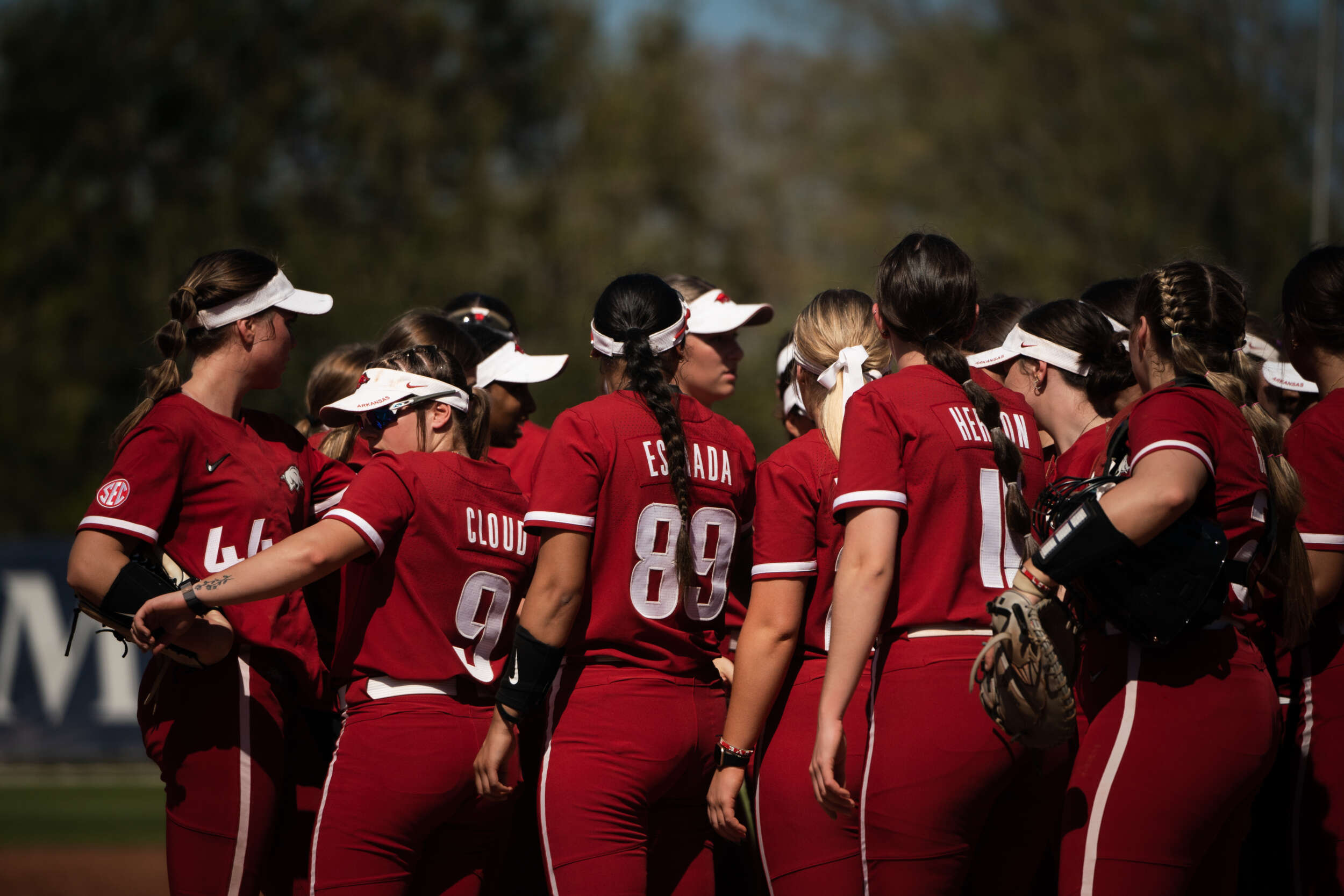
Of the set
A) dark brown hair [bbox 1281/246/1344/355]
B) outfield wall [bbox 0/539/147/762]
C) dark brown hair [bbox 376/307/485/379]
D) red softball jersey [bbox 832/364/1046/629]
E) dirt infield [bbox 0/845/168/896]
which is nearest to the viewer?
red softball jersey [bbox 832/364/1046/629]

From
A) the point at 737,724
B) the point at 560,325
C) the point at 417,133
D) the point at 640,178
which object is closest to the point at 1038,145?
the point at 640,178

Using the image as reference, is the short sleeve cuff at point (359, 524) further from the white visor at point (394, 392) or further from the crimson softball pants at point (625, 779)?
the crimson softball pants at point (625, 779)

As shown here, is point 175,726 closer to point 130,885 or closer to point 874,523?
point 874,523

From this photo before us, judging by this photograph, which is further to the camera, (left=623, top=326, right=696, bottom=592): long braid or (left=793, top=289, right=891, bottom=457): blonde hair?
(left=793, top=289, right=891, bottom=457): blonde hair

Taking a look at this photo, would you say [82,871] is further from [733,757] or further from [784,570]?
[784,570]

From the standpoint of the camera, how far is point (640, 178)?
2644cm

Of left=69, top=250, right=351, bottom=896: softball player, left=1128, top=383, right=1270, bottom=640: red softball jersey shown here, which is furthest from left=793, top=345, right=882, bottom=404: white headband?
left=69, top=250, right=351, bottom=896: softball player

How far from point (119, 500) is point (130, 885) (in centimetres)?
662

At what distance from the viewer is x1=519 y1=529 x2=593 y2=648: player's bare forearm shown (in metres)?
3.29

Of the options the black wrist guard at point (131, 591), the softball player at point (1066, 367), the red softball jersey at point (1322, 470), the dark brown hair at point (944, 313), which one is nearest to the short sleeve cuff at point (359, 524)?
the black wrist guard at point (131, 591)

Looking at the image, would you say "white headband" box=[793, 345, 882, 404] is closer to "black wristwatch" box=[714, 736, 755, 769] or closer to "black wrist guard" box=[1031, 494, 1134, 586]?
"black wrist guard" box=[1031, 494, 1134, 586]

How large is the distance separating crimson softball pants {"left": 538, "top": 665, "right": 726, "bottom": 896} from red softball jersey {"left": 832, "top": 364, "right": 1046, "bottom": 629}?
2.12 feet

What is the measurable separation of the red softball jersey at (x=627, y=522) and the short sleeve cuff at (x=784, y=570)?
17cm

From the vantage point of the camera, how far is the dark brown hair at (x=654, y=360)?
11.3 feet
